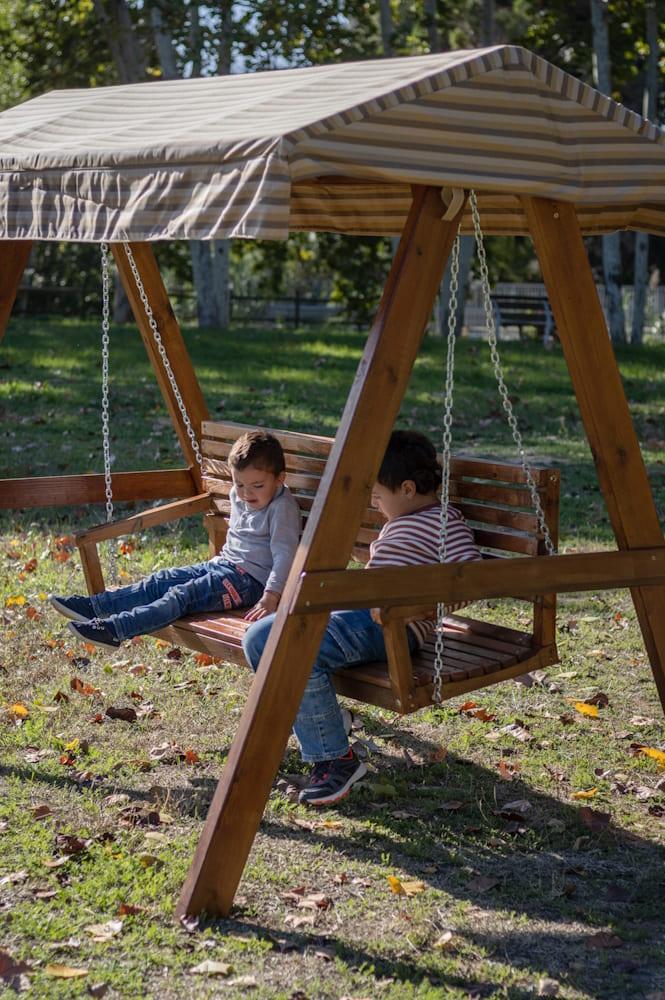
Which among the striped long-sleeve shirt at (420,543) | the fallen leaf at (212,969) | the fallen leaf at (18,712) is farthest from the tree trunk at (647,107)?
the fallen leaf at (212,969)

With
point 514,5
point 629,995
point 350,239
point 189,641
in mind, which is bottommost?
point 629,995

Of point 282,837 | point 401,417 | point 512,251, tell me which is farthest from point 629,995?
point 512,251

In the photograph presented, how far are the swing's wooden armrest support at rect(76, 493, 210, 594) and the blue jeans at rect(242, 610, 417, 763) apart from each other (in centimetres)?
104

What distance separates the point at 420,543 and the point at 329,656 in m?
0.55

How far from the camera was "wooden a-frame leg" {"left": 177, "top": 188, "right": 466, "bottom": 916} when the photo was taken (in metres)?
3.76

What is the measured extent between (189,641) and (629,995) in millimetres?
2053

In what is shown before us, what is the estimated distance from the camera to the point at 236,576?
16.9 feet

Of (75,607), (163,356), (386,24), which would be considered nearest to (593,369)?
(75,607)

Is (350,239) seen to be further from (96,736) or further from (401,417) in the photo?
(96,736)

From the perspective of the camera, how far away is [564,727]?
550 centimetres

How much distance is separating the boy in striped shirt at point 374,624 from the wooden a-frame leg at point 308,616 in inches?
21.7

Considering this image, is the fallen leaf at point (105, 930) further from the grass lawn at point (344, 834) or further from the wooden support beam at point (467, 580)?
the wooden support beam at point (467, 580)

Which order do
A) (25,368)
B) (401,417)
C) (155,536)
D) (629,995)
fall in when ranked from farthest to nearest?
1. (25,368)
2. (401,417)
3. (155,536)
4. (629,995)

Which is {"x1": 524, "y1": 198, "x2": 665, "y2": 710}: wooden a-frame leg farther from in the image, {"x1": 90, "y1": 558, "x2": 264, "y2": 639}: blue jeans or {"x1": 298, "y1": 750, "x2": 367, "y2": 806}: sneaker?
{"x1": 90, "y1": 558, "x2": 264, "y2": 639}: blue jeans
